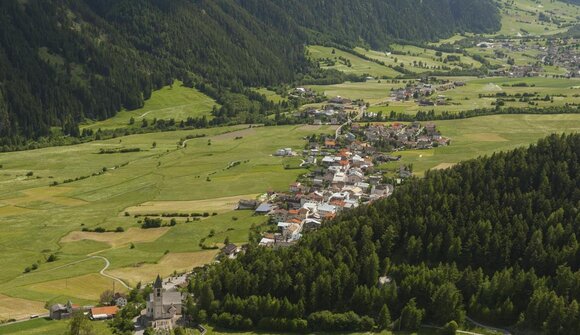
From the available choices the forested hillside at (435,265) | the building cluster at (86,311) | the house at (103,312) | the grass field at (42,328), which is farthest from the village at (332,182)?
the grass field at (42,328)

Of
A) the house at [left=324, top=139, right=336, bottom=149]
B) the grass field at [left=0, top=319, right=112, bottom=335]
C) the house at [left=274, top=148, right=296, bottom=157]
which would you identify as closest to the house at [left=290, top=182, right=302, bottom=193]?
the house at [left=274, top=148, right=296, bottom=157]

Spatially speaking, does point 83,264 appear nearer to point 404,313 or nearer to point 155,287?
point 155,287

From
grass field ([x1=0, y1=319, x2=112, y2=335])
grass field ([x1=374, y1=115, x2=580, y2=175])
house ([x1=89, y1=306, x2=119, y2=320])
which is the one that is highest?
grass field ([x1=374, y1=115, x2=580, y2=175])

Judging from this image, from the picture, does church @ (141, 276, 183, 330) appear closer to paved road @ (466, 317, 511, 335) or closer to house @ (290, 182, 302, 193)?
paved road @ (466, 317, 511, 335)

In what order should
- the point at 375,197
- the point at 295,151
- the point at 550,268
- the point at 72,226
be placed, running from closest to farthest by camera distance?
the point at 550,268 < the point at 72,226 < the point at 375,197 < the point at 295,151

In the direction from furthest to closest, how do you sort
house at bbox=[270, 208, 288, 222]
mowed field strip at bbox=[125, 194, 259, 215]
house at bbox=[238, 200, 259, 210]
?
mowed field strip at bbox=[125, 194, 259, 215] < house at bbox=[238, 200, 259, 210] < house at bbox=[270, 208, 288, 222]

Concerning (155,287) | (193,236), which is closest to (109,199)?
(193,236)

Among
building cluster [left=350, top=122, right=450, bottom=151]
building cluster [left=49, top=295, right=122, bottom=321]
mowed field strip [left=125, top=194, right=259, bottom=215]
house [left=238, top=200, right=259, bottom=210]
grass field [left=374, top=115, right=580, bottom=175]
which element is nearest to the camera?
building cluster [left=49, top=295, right=122, bottom=321]
